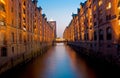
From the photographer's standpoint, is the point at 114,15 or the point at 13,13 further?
the point at 13,13

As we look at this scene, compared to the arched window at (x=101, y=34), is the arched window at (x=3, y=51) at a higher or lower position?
lower

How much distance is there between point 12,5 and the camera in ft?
112

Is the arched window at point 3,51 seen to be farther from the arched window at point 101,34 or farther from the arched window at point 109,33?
the arched window at point 101,34

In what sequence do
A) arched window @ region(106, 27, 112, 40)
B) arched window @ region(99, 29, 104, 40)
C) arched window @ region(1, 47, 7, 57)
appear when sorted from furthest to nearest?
arched window @ region(99, 29, 104, 40), arched window @ region(106, 27, 112, 40), arched window @ region(1, 47, 7, 57)

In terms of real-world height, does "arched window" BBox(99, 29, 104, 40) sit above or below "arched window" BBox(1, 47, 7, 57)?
above

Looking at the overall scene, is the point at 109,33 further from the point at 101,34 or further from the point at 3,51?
the point at 3,51

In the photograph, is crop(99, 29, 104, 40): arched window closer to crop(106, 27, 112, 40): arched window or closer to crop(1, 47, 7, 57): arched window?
crop(106, 27, 112, 40): arched window

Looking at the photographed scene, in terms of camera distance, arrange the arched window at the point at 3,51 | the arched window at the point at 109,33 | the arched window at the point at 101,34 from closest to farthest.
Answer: the arched window at the point at 3,51 < the arched window at the point at 109,33 < the arched window at the point at 101,34

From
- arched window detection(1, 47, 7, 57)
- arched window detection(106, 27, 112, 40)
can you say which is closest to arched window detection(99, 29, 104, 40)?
arched window detection(106, 27, 112, 40)

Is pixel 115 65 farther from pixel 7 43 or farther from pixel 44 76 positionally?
pixel 7 43

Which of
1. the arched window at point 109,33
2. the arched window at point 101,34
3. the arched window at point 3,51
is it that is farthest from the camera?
the arched window at point 101,34

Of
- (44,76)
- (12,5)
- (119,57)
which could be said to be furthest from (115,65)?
(12,5)

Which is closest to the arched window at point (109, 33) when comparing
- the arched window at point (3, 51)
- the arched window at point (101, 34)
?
the arched window at point (101, 34)

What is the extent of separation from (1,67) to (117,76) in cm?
1743
